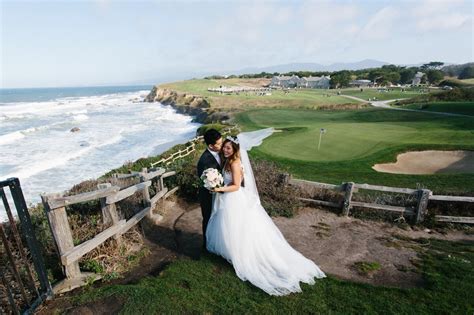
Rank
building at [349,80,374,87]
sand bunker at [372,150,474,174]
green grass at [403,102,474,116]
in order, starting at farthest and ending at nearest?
building at [349,80,374,87], green grass at [403,102,474,116], sand bunker at [372,150,474,174]

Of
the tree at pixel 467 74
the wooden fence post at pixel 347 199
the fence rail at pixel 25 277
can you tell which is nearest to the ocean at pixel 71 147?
the fence rail at pixel 25 277

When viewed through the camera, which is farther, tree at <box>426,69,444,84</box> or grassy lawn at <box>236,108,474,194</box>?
tree at <box>426,69,444,84</box>

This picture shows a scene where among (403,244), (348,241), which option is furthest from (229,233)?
(403,244)

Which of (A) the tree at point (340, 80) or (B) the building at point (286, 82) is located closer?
(A) the tree at point (340, 80)

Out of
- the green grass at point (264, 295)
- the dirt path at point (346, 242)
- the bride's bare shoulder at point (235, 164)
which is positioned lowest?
the dirt path at point (346, 242)

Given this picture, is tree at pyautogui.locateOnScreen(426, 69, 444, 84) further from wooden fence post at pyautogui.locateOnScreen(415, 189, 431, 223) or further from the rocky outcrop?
wooden fence post at pyautogui.locateOnScreen(415, 189, 431, 223)

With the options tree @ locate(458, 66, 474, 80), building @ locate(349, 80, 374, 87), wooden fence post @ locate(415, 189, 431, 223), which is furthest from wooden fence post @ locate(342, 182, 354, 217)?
tree @ locate(458, 66, 474, 80)

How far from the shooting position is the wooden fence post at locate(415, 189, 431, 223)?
8.17m

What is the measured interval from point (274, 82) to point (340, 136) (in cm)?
10494

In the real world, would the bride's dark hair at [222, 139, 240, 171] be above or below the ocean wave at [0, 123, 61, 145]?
above

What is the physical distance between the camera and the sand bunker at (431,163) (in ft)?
52.3

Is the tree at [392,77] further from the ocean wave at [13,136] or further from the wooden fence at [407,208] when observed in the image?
the wooden fence at [407,208]

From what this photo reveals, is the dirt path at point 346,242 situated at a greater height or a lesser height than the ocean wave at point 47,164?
greater

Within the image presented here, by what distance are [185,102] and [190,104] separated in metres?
4.74
